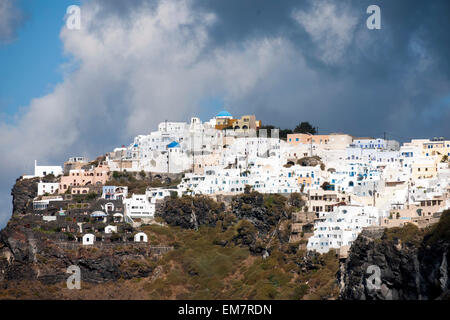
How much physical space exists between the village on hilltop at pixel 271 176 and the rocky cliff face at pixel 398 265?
292 centimetres

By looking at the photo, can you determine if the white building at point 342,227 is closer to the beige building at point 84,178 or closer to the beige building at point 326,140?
the beige building at point 326,140

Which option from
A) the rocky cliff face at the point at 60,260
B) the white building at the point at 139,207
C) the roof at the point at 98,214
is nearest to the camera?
the rocky cliff face at the point at 60,260

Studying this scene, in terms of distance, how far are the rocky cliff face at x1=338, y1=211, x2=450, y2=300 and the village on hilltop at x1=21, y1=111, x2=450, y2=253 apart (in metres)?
2.92

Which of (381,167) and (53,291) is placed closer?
(53,291)

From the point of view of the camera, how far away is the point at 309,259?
379ft

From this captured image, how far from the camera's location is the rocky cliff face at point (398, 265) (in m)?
101

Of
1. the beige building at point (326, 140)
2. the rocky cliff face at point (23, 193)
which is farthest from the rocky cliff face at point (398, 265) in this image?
the rocky cliff face at point (23, 193)

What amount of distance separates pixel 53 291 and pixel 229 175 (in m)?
21.4

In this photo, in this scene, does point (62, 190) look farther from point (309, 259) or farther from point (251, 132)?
point (309, 259)
